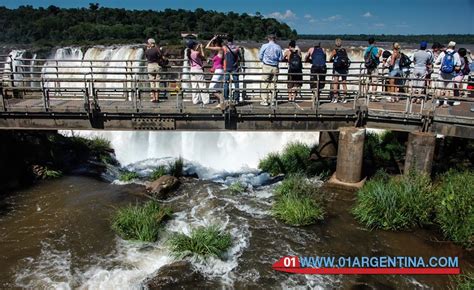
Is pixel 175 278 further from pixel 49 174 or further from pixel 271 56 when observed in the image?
pixel 49 174

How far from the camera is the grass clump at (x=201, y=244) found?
951 centimetres

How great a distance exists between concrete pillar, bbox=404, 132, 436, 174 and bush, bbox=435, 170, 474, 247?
102 centimetres

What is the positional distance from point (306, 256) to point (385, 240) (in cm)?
218

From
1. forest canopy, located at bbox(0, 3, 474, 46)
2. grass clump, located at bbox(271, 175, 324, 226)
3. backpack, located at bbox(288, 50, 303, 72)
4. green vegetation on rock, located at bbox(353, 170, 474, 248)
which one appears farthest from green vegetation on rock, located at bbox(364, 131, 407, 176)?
forest canopy, located at bbox(0, 3, 474, 46)

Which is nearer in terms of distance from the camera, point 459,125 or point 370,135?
point 459,125

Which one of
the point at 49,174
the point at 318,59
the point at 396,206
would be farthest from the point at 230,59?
the point at 49,174

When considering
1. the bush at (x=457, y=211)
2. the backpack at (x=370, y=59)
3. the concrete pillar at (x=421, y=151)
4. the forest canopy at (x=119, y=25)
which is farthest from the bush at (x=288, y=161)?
the forest canopy at (x=119, y=25)

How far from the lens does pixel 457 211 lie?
10.4m

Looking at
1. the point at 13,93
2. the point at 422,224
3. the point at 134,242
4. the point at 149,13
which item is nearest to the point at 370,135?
the point at 422,224

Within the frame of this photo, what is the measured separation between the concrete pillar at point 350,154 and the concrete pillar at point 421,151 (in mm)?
1397

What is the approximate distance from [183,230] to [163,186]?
10.2 feet

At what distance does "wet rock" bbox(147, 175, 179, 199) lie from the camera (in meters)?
13.6

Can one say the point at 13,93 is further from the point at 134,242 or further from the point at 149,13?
the point at 149,13

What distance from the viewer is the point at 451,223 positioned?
33.7 ft
